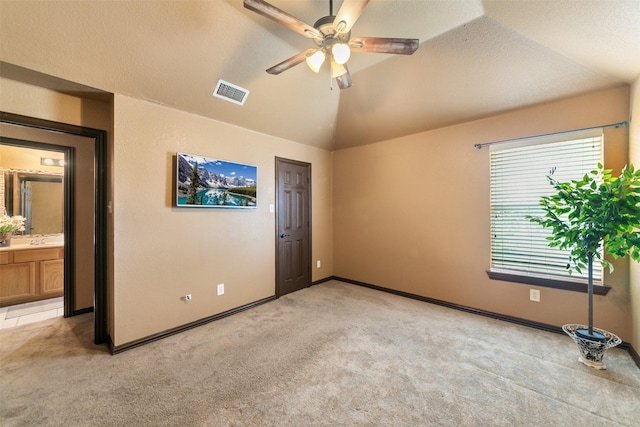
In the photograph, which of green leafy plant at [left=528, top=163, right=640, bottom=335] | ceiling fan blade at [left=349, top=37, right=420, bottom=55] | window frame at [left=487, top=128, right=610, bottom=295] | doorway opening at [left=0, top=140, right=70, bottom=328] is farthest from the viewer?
doorway opening at [left=0, top=140, right=70, bottom=328]

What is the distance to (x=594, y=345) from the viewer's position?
2082mm

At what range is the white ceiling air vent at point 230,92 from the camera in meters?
2.74

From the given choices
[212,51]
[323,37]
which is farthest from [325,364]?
[212,51]

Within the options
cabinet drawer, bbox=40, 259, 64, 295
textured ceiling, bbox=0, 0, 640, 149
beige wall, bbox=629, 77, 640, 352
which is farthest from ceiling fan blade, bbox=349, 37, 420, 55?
cabinet drawer, bbox=40, 259, 64, 295

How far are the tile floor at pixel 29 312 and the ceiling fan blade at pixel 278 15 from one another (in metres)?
4.36

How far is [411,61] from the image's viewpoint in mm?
2752

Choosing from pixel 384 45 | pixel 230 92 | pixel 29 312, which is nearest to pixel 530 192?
pixel 384 45

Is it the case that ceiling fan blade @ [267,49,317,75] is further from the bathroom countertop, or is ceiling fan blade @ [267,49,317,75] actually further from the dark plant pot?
the bathroom countertop

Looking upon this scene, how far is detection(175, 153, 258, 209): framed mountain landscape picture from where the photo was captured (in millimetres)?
2791

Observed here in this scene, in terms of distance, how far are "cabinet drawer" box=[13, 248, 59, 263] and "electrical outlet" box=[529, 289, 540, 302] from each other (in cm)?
655

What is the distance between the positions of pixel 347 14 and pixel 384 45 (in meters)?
0.36

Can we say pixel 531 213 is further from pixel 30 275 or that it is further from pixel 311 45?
pixel 30 275

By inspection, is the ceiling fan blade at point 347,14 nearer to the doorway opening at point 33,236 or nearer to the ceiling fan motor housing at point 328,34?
the ceiling fan motor housing at point 328,34

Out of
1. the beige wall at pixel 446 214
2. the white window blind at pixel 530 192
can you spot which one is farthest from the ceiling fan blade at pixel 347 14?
Result: the white window blind at pixel 530 192
